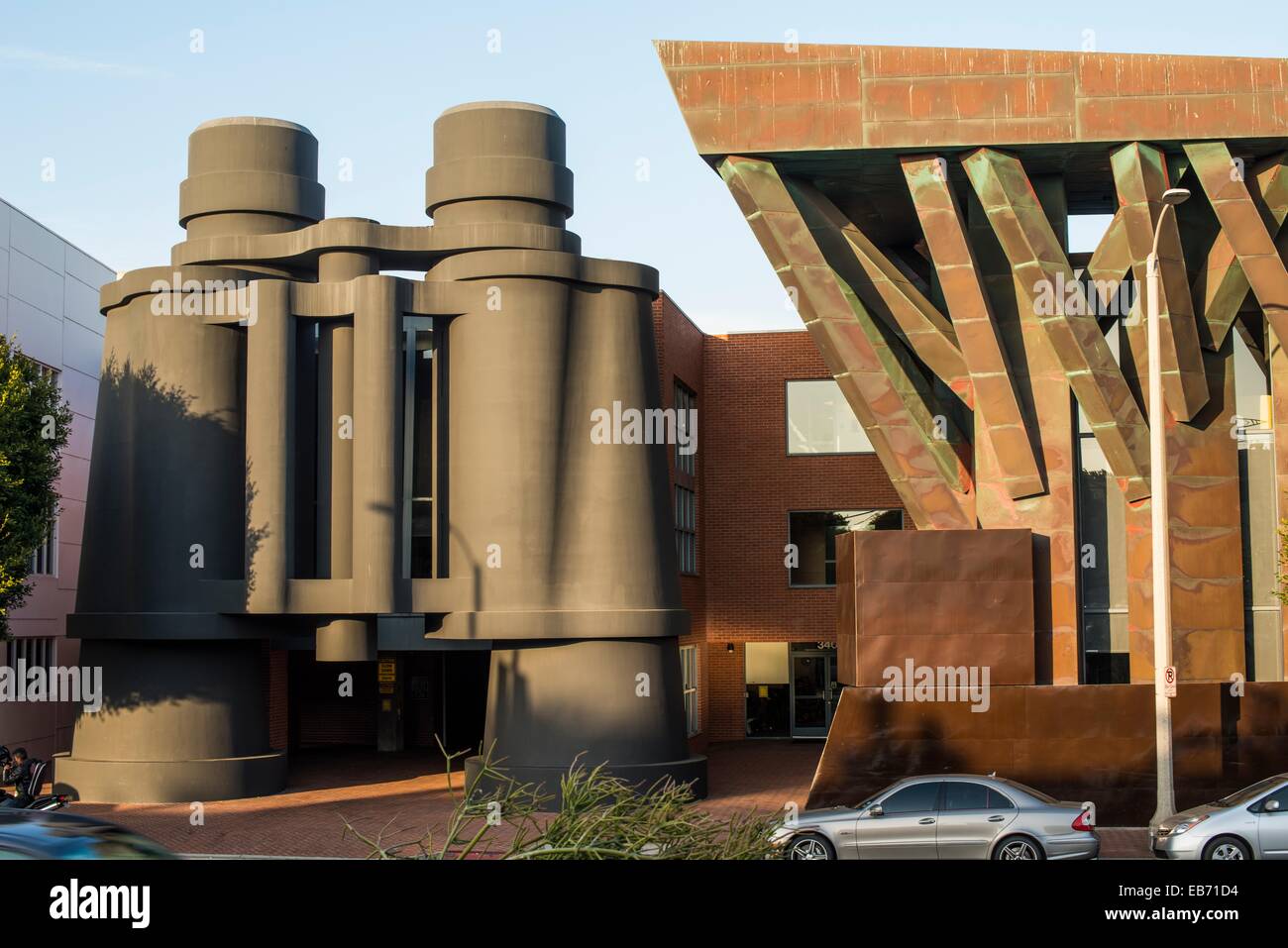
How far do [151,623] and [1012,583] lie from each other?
16.8 metres

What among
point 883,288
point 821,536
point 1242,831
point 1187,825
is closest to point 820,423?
point 821,536

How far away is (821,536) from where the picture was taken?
41531mm

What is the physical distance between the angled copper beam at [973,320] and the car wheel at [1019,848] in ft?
28.5

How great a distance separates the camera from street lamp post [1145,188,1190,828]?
2045 cm

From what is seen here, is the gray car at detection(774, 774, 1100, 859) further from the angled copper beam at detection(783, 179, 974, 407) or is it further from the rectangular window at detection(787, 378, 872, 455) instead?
the rectangular window at detection(787, 378, 872, 455)

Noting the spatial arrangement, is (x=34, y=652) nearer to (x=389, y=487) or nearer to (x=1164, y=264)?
(x=389, y=487)

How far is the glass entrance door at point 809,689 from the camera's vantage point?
41.7 metres

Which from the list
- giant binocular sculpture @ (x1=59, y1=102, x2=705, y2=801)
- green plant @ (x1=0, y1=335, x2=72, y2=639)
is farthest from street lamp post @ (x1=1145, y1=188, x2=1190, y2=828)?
green plant @ (x1=0, y1=335, x2=72, y2=639)

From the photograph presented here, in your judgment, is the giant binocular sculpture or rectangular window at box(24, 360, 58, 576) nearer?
the giant binocular sculpture

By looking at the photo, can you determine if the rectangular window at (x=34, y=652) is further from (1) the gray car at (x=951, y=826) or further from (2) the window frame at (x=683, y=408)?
(1) the gray car at (x=951, y=826)

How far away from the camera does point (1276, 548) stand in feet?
88.8

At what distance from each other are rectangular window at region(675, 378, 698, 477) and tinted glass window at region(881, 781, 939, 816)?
20.9 m

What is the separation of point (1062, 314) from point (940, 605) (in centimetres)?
559

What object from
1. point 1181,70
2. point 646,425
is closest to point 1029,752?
point 646,425
